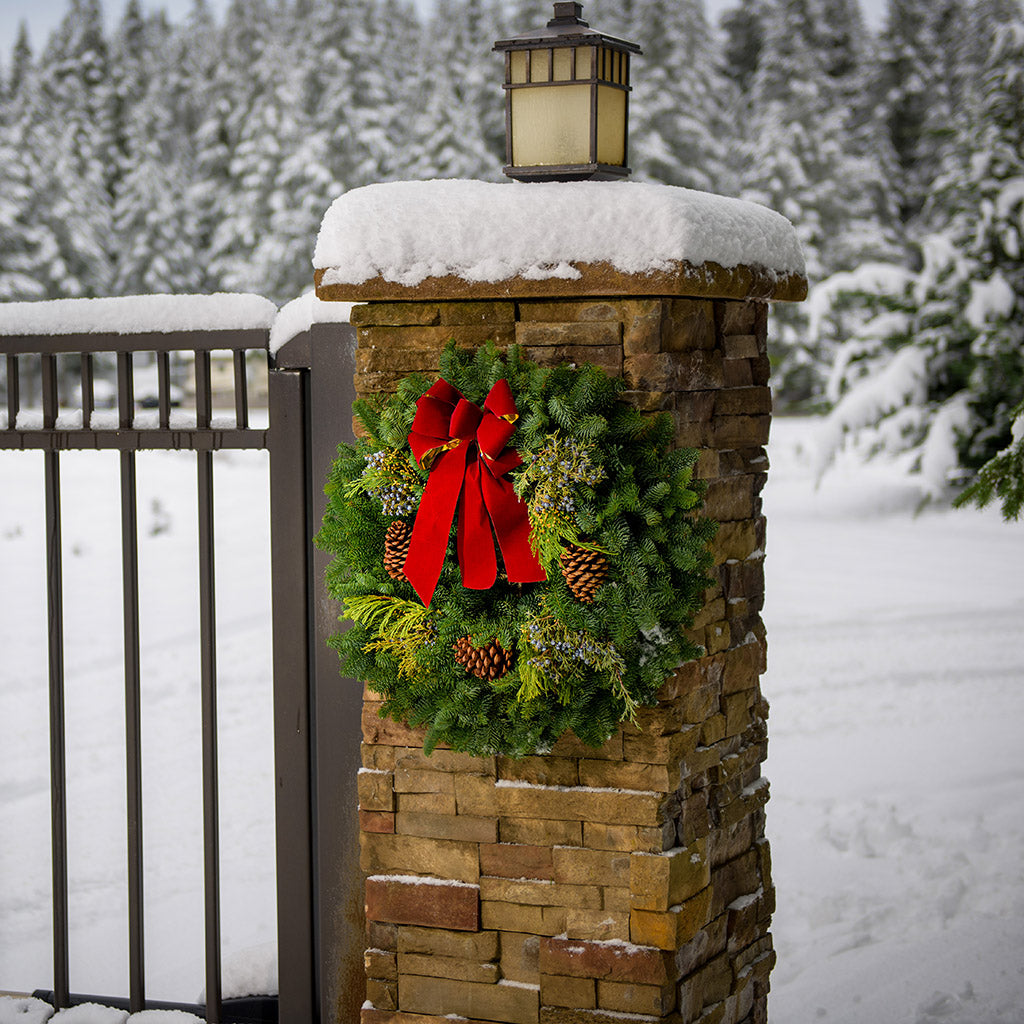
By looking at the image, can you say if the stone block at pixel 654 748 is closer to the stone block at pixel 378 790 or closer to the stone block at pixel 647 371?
the stone block at pixel 378 790

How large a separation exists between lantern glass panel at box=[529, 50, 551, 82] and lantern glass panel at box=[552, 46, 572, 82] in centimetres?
1

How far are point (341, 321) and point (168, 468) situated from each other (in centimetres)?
1333

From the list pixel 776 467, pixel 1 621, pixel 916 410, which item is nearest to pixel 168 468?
pixel 1 621

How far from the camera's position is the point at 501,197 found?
203cm

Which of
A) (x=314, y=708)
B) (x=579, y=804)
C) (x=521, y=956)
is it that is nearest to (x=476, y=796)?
(x=579, y=804)

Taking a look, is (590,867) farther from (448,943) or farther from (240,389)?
(240,389)

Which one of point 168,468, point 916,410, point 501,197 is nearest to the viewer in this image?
point 501,197

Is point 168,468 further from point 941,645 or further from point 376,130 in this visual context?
point 941,645

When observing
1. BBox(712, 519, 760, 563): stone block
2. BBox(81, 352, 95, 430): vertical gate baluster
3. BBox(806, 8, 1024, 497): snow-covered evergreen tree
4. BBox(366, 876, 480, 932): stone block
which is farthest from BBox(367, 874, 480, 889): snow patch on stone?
BBox(806, 8, 1024, 497): snow-covered evergreen tree

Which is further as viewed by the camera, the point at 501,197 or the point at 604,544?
the point at 501,197

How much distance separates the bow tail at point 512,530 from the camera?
6.27ft

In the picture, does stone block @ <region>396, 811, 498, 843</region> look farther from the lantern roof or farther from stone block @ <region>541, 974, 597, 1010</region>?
the lantern roof

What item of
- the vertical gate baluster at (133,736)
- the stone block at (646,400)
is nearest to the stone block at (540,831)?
the stone block at (646,400)

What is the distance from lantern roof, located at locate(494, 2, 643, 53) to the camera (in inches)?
84.0
